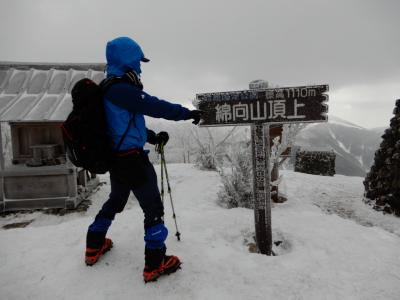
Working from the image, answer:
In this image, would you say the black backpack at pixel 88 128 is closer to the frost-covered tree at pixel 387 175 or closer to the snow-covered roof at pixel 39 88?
the snow-covered roof at pixel 39 88

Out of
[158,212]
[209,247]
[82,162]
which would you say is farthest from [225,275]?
[82,162]

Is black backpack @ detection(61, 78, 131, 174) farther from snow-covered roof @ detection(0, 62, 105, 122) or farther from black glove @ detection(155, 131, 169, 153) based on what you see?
snow-covered roof @ detection(0, 62, 105, 122)

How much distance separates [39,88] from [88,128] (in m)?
6.50

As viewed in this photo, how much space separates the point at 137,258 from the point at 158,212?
86 cm

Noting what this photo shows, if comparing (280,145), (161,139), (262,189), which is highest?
(161,139)

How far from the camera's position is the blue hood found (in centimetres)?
247

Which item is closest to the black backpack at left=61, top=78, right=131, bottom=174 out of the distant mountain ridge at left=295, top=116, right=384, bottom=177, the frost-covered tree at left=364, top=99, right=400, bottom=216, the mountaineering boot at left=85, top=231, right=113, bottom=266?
the mountaineering boot at left=85, top=231, right=113, bottom=266

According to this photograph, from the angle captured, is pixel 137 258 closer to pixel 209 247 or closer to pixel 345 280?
pixel 209 247

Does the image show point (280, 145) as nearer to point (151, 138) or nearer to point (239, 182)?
point (239, 182)

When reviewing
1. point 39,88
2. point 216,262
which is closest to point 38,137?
point 39,88

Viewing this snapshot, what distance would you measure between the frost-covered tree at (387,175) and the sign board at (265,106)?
4098 millimetres

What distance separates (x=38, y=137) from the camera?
7930 millimetres

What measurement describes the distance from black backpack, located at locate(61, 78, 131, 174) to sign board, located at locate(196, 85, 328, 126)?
1.31 meters

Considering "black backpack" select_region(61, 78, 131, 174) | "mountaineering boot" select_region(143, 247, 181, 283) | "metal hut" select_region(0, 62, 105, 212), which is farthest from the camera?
"metal hut" select_region(0, 62, 105, 212)
